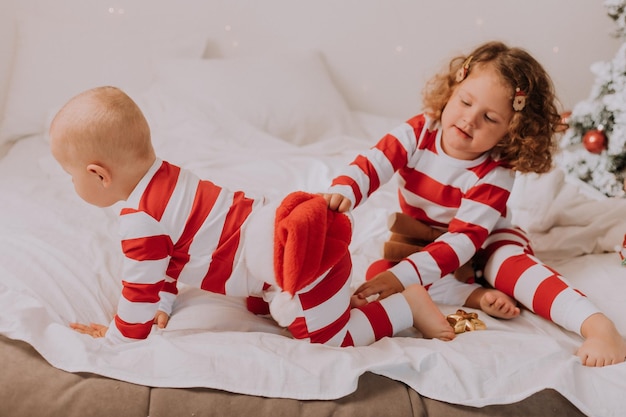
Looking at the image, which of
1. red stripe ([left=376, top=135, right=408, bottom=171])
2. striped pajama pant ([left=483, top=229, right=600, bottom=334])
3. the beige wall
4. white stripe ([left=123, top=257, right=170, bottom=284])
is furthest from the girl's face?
the beige wall

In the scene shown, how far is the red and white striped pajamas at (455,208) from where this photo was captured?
1.42m

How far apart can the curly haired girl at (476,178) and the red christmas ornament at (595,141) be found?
3.07 ft

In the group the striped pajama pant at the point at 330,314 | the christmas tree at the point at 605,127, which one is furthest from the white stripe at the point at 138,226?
the christmas tree at the point at 605,127

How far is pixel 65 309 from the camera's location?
127cm

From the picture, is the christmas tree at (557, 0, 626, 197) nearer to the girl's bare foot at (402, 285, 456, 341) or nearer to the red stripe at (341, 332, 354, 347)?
the girl's bare foot at (402, 285, 456, 341)

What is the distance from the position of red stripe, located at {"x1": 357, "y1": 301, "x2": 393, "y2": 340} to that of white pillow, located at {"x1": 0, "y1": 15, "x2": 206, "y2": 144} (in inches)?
54.7

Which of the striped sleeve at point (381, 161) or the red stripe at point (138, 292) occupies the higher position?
the striped sleeve at point (381, 161)

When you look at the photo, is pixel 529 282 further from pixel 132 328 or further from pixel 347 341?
pixel 132 328

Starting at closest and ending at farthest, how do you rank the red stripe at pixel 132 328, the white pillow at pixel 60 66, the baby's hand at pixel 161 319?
1. the red stripe at pixel 132 328
2. the baby's hand at pixel 161 319
3. the white pillow at pixel 60 66

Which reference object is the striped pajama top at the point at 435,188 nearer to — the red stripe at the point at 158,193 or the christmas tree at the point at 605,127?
the red stripe at the point at 158,193

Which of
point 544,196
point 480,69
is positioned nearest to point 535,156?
point 480,69

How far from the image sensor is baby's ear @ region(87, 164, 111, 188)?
1143 millimetres

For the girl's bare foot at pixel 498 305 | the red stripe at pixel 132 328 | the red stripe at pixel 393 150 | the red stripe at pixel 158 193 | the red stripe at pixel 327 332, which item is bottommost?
the red stripe at pixel 132 328

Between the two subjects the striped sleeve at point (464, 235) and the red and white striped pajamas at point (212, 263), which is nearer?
the red and white striped pajamas at point (212, 263)
